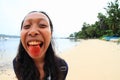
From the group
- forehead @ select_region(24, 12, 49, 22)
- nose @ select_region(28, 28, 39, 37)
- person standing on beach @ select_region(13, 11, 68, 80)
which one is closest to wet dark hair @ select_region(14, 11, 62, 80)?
person standing on beach @ select_region(13, 11, 68, 80)

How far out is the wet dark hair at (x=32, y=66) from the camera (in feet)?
6.91

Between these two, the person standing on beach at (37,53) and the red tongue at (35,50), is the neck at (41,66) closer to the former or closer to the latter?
the person standing on beach at (37,53)

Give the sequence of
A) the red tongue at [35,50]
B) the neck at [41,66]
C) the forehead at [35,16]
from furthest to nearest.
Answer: the neck at [41,66]
the forehead at [35,16]
the red tongue at [35,50]

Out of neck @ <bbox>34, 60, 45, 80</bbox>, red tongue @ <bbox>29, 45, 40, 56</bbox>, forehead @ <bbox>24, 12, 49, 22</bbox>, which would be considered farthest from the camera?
neck @ <bbox>34, 60, 45, 80</bbox>

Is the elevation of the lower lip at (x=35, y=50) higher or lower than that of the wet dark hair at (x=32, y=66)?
higher

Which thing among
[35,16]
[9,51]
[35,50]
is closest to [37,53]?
[35,50]

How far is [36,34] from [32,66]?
415mm

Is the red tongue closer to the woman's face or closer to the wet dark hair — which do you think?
the woman's face

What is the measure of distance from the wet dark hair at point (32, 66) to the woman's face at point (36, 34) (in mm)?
216

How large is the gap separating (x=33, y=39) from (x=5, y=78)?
8552 millimetres

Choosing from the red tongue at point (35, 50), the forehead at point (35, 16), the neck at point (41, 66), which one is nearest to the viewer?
the red tongue at point (35, 50)

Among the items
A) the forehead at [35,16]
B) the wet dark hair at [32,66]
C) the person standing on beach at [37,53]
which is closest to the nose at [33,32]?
the person standing on beach at [37,53]

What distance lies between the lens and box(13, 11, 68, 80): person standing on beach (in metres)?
1.79

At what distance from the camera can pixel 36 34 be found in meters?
1.79
